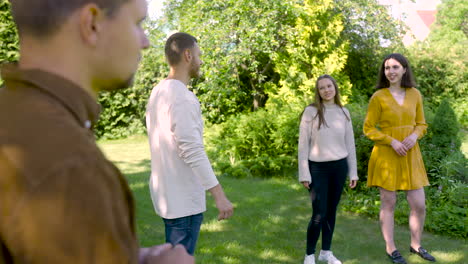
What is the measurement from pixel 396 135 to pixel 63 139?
14.2 feet

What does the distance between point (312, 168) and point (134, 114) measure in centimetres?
1179

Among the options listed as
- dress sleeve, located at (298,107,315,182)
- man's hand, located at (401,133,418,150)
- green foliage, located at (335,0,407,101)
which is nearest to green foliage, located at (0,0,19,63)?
green foliage, located at (335,0,407,101)

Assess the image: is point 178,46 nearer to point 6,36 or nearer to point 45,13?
point 45,13

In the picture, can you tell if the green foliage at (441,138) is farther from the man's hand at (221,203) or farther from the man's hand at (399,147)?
the man's hand at (221,203)

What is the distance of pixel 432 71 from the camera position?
50.9ft

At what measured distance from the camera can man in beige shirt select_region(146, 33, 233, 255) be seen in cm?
279

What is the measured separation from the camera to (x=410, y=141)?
457 cm

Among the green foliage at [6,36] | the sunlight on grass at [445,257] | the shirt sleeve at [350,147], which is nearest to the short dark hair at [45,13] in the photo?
the shirt sleeve at [350,147]

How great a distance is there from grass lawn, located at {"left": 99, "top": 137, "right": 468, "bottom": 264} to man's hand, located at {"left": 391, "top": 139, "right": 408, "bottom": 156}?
118 centimetres

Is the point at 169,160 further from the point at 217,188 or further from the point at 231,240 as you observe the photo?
the point at 231,240

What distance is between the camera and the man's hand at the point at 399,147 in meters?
4.56

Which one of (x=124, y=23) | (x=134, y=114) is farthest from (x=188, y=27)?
(x=124, y=23)

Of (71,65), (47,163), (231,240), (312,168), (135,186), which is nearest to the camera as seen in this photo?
(47,163)

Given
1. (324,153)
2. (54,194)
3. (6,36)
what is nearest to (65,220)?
(54,194)
